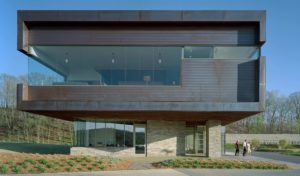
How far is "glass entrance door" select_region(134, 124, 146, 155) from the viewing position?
2936 cm

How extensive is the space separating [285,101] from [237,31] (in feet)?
207

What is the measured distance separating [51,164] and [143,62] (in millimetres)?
8565

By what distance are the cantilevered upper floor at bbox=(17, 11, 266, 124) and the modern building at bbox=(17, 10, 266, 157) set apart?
6 centimetres

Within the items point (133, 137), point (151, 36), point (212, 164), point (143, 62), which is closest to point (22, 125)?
point (133, 137)

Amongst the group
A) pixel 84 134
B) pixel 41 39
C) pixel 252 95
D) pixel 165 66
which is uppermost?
pixel 41 39

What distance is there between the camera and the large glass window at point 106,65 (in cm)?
2400

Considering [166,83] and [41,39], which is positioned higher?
[41,39]

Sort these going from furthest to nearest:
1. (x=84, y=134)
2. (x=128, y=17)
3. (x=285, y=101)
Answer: (x=285, y=101), (x=84, y=134), (x=128, y=17)

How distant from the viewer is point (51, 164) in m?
19.1

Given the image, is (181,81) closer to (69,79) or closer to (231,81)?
(231,81)

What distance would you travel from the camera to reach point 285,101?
271 ft

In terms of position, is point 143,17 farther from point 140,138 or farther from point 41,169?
point 41,169

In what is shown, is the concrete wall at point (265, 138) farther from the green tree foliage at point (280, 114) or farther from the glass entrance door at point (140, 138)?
the glass entrance door at point (140, 138)

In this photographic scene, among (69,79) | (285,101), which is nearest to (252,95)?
(69,79)
